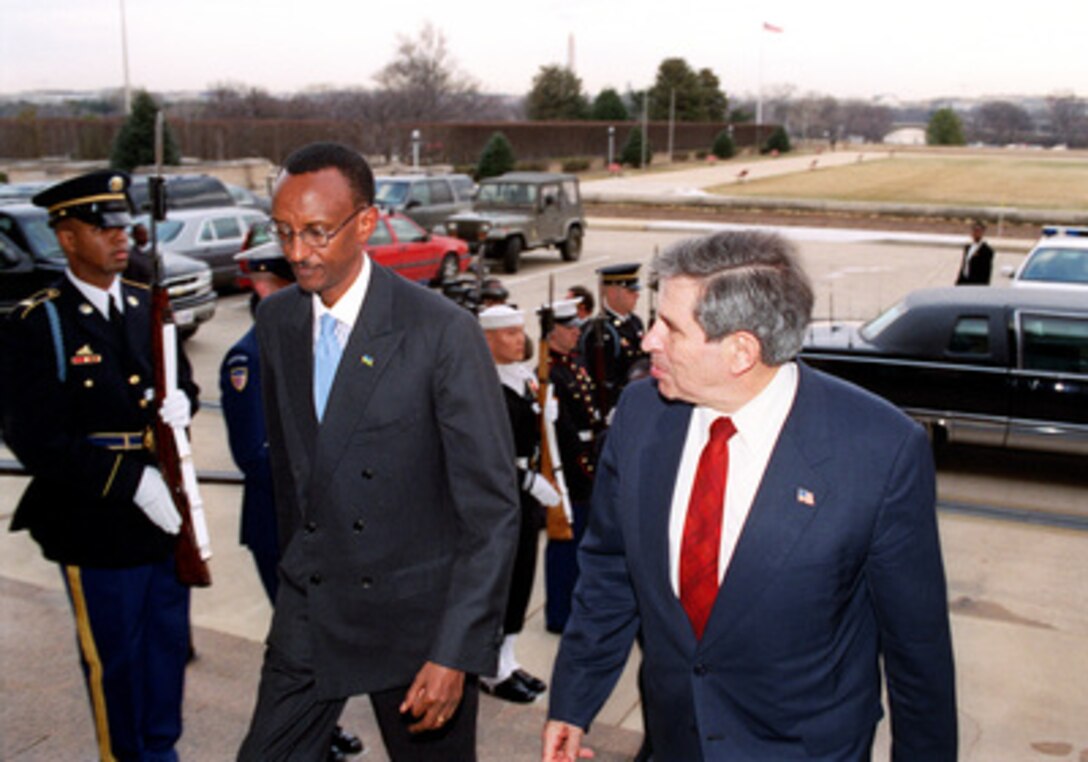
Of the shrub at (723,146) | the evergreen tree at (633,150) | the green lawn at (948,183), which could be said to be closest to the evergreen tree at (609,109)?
the shrub at (723,146)

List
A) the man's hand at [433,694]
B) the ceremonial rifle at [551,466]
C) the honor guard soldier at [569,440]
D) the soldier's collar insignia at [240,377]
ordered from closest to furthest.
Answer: the man's hand at [433,694] < the soldier's collar insignia at [240,377] < the ceremonial rifle at [551,466] < the honor guard soldier at [569,440]

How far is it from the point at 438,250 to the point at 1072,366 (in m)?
12.0

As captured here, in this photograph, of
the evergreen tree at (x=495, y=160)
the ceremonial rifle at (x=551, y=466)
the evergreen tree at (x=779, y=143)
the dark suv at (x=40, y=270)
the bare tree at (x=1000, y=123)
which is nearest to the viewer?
the ceremonial rifle at (x=551, y=466)

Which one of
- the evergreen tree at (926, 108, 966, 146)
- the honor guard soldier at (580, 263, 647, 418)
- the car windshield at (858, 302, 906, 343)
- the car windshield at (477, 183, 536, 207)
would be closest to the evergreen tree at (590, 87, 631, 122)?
the evergreen tree at (926, 108, 966, 146)

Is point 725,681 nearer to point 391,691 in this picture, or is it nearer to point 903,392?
point 391,691

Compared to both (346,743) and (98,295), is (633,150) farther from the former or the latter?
(98,295)

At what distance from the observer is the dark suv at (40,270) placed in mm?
13242

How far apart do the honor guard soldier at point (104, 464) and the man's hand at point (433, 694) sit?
1428 mm

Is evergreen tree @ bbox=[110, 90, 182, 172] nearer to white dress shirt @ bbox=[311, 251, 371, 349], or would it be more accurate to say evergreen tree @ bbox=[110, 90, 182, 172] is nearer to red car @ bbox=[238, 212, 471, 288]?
red car @ bbox=[238, 212, 471, 288]

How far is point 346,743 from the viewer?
4555mm

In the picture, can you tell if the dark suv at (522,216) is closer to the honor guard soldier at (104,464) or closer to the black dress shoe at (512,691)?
the black dress shoe at (512,691)

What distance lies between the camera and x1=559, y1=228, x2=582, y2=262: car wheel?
81.9 ft

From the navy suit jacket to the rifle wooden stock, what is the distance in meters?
1.90

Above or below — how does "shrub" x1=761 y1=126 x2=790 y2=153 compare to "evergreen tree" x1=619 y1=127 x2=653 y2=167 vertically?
above
